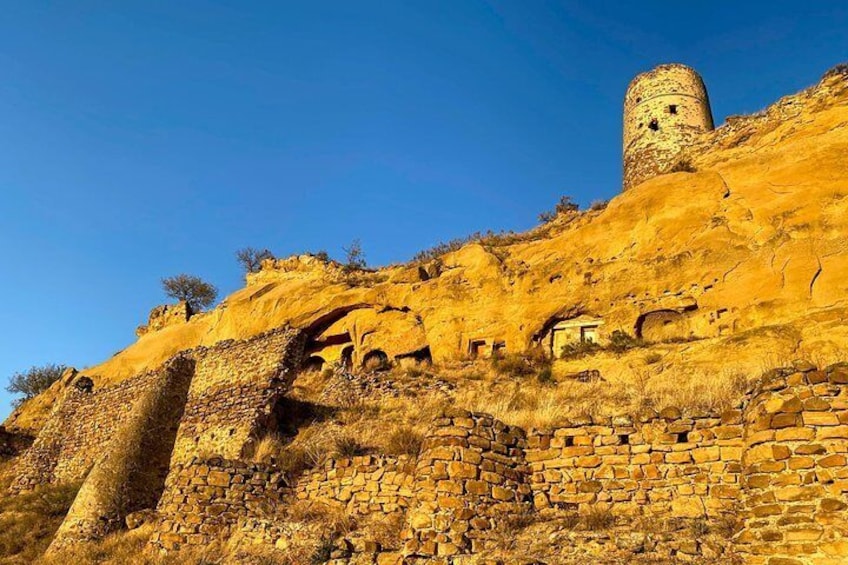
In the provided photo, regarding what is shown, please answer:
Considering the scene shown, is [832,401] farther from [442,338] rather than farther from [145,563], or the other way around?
[442,338]

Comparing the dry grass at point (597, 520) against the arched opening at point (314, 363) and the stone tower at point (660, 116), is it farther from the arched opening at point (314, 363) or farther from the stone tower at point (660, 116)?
the stone tower at point (660, 116)

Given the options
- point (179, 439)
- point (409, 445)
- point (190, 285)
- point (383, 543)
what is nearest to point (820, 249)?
point (409, 445)

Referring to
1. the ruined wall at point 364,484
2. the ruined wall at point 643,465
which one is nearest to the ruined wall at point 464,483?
the ruined wall at point 643,465

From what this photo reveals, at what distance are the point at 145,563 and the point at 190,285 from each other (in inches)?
1328

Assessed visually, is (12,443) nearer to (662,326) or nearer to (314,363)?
(314,363)

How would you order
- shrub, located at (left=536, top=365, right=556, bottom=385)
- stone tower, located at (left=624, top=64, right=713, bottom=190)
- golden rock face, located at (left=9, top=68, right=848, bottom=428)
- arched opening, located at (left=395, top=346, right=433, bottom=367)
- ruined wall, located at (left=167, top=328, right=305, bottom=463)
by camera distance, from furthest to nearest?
1. stone tower, located at (left=624, top=64, right=713, bottom=190)
2. arched opening, located at (left=395, top=346, right=433, bottom=367)
3. ruined wall, located at (left=167, top=328, right=305, bottom=463)
4. shrub, located at (left=536, top=365, right=556, bottom=385)
5. golden rock face, located at (left=9, top=68, right=848, bottom=428)

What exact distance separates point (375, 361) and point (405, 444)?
31.1 feet

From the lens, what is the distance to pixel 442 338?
1798 cm

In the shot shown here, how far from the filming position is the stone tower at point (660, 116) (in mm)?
22766

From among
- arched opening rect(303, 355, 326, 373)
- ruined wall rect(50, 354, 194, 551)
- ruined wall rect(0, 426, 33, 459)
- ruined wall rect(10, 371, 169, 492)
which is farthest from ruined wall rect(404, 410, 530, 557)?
ruined wall rect(0, 426, 33, 459)

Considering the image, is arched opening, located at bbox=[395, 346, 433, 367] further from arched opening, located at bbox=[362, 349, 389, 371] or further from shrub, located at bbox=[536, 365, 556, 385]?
shrub, located at bbox=[536, 365, 556, 385]

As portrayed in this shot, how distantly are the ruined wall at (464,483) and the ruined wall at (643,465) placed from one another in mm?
292

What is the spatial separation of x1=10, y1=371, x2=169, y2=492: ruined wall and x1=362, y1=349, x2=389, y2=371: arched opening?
576cm

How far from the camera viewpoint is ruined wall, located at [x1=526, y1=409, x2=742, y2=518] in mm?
7160
